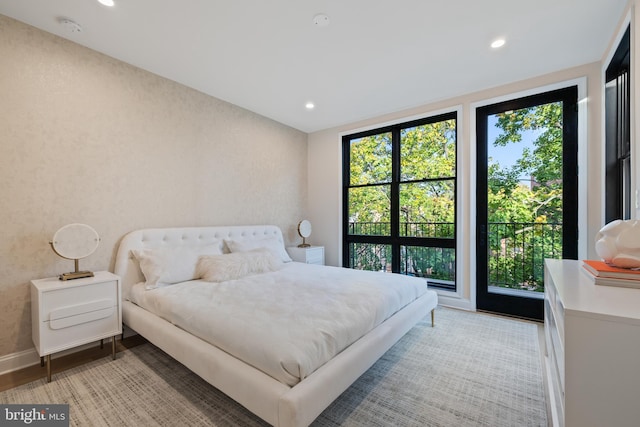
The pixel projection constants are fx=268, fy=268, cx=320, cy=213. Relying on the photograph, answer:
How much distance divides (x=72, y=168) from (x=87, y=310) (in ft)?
4.06

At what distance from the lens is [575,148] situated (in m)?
2.80

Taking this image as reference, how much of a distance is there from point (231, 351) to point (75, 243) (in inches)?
68.2

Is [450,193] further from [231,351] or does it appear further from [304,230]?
[231,351]

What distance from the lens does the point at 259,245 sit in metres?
3.51

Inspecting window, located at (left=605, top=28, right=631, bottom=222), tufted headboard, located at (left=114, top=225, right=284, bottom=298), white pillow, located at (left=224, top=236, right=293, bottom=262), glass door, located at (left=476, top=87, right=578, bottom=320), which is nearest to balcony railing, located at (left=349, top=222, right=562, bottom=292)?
glass door, located at (left=476, top=87, right=578, bottom=320)

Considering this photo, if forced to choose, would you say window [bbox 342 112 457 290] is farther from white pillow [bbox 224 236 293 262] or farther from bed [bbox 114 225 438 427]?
white pillow [bbox 224 236 293 262]

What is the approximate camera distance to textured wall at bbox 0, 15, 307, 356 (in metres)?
2.09

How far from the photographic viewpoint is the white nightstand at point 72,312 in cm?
194

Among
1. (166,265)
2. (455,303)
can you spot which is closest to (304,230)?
(166,265)

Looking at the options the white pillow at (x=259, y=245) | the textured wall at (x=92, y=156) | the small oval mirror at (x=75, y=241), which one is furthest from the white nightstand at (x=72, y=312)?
the white pillow at (x=259, y=245)

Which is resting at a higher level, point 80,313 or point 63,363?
point 80,313

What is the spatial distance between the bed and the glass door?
114 centimetres

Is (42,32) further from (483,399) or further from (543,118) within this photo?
(543,118)

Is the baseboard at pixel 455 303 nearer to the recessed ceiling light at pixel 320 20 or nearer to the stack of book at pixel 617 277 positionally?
the stack of book at pixel 617 277
